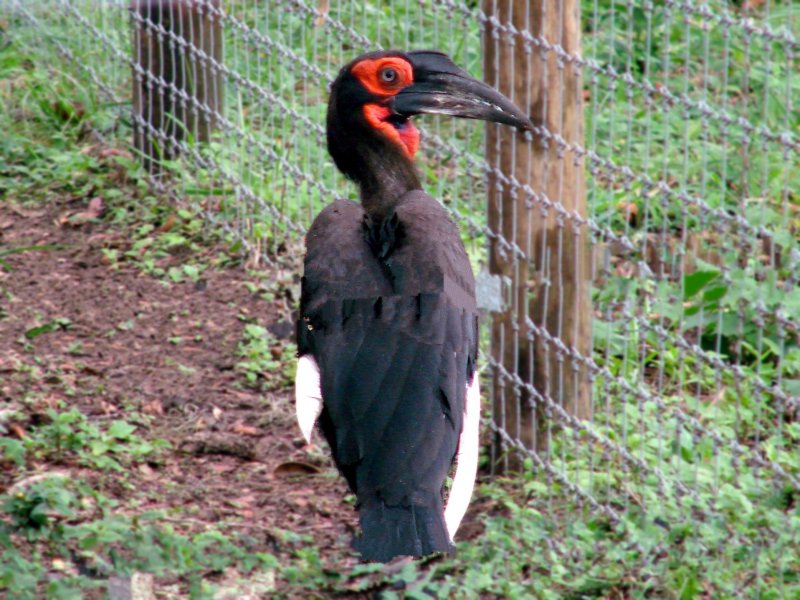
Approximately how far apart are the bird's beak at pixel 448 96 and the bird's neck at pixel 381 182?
128 mm

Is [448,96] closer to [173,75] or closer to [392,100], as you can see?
[392,100]

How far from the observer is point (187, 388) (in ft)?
15.6

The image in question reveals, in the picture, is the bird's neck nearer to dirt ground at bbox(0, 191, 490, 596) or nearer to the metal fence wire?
the metal fence wire

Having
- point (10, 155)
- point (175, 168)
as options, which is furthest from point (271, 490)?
point (10, 155)

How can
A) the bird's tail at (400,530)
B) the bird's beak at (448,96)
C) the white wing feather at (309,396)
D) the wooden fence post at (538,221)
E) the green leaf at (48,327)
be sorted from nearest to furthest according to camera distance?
the bird's tail at (400,530) < the white wing feather at (309,396) < the bird's beak at (448,96) < the wooden fence post at (538,221) < the green leaf at (48,327)

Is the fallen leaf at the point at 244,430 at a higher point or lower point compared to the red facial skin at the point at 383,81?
lower

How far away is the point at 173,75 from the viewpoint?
5809mm

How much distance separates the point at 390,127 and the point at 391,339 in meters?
0.71

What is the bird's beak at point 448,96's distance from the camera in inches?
134

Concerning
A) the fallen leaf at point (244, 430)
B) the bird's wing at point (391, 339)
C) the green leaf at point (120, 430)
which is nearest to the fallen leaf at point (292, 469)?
the fallen leaf at point (244, 430)

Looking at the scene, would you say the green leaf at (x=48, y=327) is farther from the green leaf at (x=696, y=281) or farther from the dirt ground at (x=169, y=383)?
the green leaf at (x=696, y=281)

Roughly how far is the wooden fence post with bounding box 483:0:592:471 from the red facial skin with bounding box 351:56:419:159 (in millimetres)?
523

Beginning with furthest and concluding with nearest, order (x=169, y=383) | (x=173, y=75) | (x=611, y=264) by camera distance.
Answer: (x=173, y=75) → (x=169, y=383) → (x=611, y=264)

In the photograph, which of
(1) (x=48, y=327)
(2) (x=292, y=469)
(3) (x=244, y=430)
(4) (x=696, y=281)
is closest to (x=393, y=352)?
(4) (x=696, y=281)
